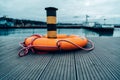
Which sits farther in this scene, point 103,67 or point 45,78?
point 103,67

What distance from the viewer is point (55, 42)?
2.40 meters

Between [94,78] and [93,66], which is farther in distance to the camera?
[93,66]

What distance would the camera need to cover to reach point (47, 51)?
2.50 meters

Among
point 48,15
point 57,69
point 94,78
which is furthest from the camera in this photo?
point 48,15

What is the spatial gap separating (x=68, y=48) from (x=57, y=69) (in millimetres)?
966

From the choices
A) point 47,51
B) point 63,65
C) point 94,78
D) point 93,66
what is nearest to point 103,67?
point 93,66

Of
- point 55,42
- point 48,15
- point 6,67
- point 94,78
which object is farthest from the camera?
point 48,15

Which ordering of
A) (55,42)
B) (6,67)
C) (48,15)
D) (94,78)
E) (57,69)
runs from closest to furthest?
(94,78)
(57,69)
(6,67)
(55,42)
(48,15)

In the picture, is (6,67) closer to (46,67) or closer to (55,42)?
(46,67)

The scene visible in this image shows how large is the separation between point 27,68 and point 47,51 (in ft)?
3.05

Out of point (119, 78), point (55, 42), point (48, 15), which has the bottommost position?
point (119, 78)

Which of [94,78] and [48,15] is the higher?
[48,15]

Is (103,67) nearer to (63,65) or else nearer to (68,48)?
(63,65)

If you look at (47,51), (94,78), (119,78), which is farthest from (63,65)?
(47,51)
